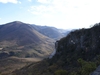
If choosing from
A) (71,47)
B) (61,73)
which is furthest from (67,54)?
(61,73)

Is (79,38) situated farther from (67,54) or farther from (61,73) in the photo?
(61,73)

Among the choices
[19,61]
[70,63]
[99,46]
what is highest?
[99,46]

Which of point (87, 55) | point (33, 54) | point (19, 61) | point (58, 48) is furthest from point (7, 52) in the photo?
point (87, 55)

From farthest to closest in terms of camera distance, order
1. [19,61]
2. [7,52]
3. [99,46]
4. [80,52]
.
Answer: [7,52]
[19,61]
[80,52]
[99,46]

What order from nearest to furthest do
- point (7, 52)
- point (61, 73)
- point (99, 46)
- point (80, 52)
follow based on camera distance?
1. point (61, 73)
2. point (99, 46)
3. point (80, 52)
4. point (7, 52)

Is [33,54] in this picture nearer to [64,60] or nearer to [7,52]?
[7,52]

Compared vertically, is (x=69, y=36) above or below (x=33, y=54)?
above

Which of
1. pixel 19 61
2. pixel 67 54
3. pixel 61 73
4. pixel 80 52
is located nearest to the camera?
pixel 61 73

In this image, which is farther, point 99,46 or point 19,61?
point 19,61

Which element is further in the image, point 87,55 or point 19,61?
point 19,61
